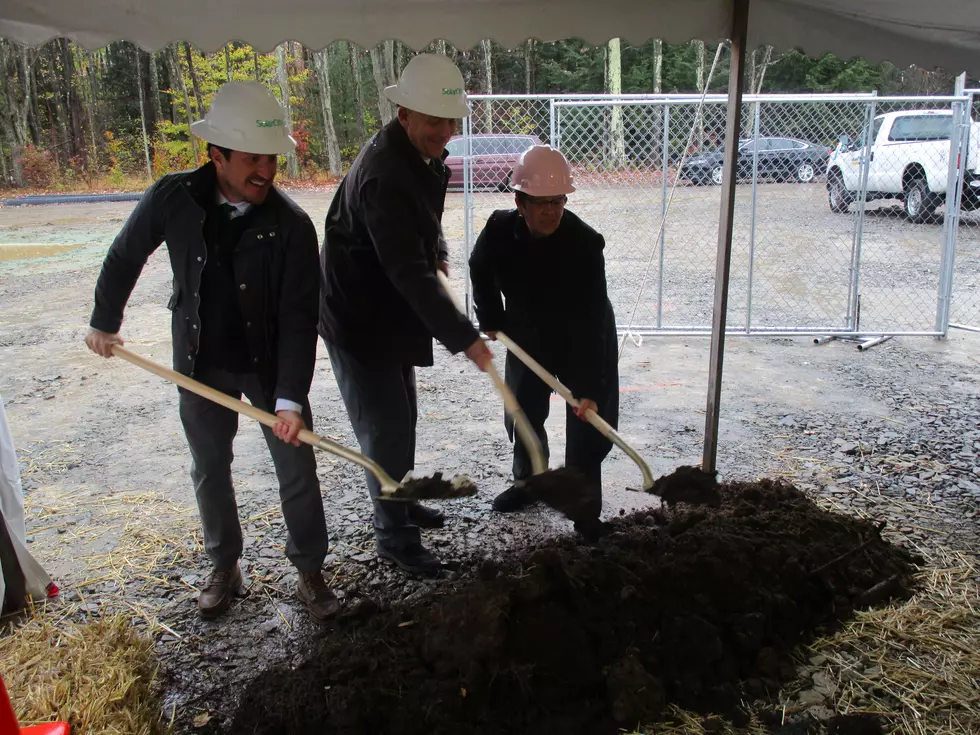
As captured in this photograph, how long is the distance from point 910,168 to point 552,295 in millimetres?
9411

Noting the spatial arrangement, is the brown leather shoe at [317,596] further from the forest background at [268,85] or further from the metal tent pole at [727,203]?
the forest background at [268,85]

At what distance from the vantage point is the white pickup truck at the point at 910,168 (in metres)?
9.52

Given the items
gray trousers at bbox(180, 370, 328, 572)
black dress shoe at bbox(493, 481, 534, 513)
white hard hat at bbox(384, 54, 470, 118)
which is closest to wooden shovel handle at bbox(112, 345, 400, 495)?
gray trousers at bbox(180, 370, 328, 572)

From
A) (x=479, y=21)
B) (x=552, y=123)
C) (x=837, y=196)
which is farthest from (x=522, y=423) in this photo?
(x=837, y=196)

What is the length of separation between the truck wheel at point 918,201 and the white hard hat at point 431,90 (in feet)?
31.7

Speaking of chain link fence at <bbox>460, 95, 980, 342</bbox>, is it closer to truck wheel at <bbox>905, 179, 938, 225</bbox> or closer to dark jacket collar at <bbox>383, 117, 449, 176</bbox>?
truck wheel at <bbox>905, 179, 938, 225</bbox>

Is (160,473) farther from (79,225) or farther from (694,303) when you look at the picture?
(79,225)

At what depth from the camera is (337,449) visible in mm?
2752

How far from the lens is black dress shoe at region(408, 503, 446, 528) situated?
3.89m

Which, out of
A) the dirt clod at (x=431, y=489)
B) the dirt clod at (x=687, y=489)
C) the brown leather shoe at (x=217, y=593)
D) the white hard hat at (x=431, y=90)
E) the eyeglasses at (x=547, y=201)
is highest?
the white hard hat at (x=431, y=90)

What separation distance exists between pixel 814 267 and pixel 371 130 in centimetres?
2114

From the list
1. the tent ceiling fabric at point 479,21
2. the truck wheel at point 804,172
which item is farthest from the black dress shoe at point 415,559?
the truck wheel at point 804,172

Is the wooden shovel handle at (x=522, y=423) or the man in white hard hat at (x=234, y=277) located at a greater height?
the man in white hard hat at (x=234, y=277)

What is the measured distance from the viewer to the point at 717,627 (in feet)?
9.08
